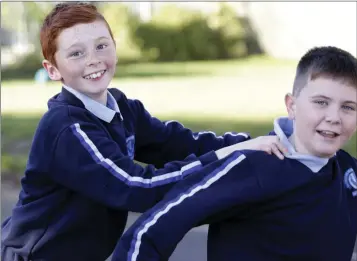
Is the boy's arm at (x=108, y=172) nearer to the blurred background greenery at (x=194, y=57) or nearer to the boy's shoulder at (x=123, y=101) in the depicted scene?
the boy's shoulder at (x=123, y=101)

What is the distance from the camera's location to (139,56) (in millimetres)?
19828

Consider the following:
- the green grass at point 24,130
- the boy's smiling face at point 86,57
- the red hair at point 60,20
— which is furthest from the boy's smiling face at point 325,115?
the green grass at point 24,130

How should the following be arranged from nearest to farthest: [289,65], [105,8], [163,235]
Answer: [163,235]
[289,65]
[105,8]

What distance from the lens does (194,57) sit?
2062cm

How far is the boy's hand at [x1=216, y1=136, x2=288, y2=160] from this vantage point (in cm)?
220

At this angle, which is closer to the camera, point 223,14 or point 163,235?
point 163,235

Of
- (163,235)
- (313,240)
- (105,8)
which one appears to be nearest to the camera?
(163,235)

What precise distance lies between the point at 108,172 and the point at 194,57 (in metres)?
18.6

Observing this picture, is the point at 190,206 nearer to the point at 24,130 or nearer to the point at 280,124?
the point at 280,124

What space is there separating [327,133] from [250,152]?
26 centimetres

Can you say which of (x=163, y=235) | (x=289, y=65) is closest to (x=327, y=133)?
(x=163, y=235)

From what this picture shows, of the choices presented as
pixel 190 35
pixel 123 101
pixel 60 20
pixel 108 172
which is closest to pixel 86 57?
pixel 60 20

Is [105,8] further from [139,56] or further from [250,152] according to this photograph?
Answer: [250,152]

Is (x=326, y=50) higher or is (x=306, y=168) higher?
(x=326, y=50)
